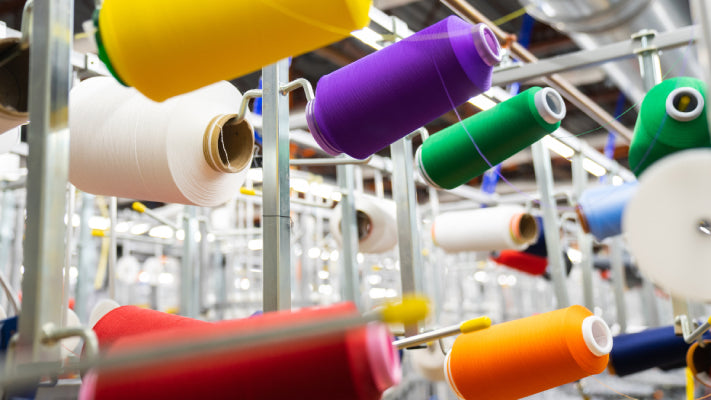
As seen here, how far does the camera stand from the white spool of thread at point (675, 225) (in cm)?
56

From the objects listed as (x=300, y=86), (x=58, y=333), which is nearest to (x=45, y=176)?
(x=58, y=333)

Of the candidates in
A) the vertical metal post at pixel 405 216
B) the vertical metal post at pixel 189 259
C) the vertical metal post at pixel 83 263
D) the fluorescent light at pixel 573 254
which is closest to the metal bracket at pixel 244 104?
the vertical metal post at pixel 405 216

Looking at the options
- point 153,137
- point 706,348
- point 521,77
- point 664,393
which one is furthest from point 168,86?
point 664,393

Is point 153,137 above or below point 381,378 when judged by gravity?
above

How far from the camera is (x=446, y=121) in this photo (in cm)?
381

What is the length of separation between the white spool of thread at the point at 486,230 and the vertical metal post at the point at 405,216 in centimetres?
87

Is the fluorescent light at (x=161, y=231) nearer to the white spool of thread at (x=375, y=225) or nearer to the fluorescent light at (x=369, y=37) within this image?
the white spool of thread at (x=375, y=225)

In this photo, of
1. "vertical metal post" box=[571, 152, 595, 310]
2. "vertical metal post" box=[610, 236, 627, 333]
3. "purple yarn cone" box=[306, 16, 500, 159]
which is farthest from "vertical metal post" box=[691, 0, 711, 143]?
"vertical metal post" box=[610, 236, 627, 333]

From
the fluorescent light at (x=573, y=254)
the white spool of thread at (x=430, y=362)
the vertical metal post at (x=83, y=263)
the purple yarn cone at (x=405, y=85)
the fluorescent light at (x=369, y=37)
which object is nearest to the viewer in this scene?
the purple yarn cone at (x=405, y=85)

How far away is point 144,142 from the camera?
0.96 metres

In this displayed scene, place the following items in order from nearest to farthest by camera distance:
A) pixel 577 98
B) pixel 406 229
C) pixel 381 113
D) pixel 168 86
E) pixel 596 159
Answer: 1. pixel 168 86
2. pixel 381 113
3. pixel 406 229
4. pixel 577 98
5. pixel 596 159

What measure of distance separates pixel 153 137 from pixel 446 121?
303cm

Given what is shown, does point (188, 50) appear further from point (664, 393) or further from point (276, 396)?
point (664, 393)

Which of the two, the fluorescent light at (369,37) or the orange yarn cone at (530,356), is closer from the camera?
the orange yarn cone at (530,356)
